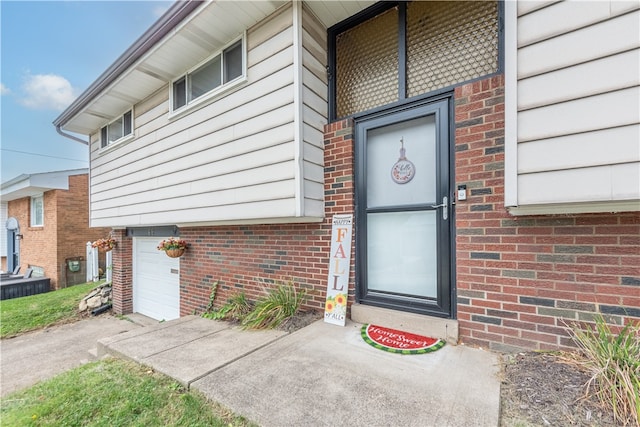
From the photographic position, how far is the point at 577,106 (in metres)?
1.77

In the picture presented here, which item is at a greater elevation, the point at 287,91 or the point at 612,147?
the point at 287,91

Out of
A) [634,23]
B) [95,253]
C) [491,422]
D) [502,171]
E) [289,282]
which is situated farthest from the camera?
[95,253]

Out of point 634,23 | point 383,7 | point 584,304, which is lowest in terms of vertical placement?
point 584,304

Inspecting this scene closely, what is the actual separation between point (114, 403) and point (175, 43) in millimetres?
4226

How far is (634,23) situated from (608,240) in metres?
1.37

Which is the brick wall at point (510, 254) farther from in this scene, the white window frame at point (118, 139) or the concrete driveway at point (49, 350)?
the white window frame at point (118, 139)

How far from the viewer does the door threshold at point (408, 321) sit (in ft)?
8.25

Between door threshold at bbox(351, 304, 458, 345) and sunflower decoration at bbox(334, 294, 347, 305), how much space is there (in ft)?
0.46

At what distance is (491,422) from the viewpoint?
1.49 m

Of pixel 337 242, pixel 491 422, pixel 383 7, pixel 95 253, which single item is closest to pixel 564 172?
pixel 491 422

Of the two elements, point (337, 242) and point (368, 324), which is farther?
point (337, 242)

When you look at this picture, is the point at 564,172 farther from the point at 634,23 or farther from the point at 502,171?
the point at 634,23

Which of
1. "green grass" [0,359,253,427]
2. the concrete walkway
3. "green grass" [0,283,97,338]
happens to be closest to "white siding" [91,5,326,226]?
the concrete walkway

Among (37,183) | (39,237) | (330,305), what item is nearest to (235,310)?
(330,305)
